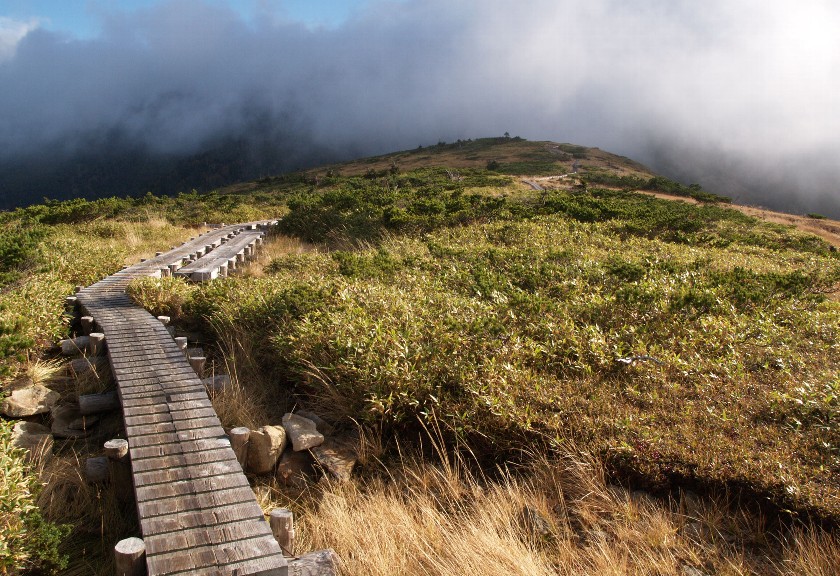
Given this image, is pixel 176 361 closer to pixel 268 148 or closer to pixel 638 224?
pixel 638 224

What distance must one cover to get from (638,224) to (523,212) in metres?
3.14

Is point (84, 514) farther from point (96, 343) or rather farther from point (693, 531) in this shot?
point (693, 531)

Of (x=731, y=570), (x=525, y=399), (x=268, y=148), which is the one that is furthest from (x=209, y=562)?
(x=268, y=148)

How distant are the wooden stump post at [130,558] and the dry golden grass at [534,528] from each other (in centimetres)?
110

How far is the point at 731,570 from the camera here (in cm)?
313

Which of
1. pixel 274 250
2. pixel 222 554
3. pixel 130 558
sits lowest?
pixel 222 554

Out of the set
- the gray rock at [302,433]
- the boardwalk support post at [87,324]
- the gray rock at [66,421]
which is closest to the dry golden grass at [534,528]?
the gray rock at [302,433]

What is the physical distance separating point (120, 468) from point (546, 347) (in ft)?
13.2

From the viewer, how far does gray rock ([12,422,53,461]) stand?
4285 mm

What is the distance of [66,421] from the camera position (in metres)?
5.05

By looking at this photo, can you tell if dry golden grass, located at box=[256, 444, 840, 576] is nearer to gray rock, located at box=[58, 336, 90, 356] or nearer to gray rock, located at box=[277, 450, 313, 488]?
gray rock, located at box=[277, 450, 313, 488]

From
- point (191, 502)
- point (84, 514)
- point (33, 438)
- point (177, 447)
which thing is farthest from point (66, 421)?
point (191, 502)

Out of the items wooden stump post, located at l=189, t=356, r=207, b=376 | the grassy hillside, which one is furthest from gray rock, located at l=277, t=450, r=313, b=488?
wooden stump post, located at l=189, t=356, r=207, b=376

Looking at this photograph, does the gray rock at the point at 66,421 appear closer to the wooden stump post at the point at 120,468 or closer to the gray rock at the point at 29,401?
the gray rock at the point at 29,401
